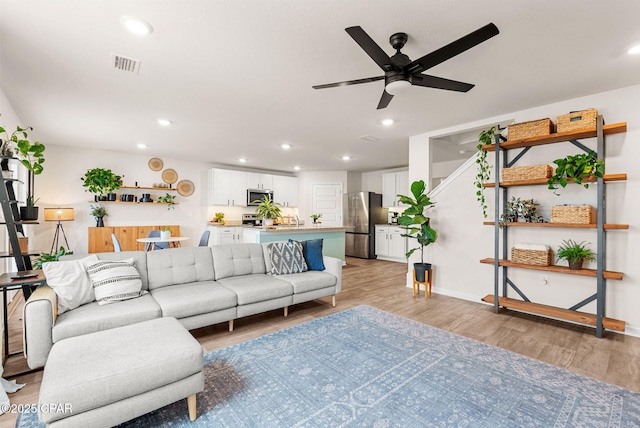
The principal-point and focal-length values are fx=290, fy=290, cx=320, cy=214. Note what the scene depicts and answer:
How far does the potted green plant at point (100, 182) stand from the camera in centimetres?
568

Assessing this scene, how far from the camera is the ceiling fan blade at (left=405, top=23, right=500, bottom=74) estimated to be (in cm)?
172

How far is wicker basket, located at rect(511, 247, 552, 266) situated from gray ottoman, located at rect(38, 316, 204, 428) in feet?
12.1

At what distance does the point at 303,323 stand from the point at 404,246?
4.89 meters

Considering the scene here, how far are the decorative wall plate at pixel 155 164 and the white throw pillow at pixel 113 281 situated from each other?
15.0 feet

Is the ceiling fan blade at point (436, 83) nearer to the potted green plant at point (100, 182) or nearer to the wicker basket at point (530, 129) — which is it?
the wicker basket at point (530, 129)

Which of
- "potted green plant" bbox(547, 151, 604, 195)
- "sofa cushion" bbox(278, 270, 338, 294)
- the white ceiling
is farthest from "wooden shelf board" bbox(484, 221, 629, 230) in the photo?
"sofa cushion" bbox(278, 270, 338, 294)

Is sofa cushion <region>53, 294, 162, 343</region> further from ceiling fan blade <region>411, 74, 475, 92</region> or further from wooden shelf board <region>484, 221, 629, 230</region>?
wooden shelf board <region>484, 221, 629, 230</region>

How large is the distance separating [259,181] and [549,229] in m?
6.47

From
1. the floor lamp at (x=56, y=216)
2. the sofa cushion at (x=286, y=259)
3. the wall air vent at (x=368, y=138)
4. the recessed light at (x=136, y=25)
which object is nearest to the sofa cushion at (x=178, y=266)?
the sofa cushion at (x=286, y=259)

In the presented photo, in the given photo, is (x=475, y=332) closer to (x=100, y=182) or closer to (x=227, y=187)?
(x=227, y=187)

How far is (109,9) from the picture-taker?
6.23 feet

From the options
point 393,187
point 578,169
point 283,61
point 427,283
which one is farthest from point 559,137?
point 393,187

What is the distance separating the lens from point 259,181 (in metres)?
8.08

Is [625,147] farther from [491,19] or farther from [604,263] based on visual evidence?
[491,19]
